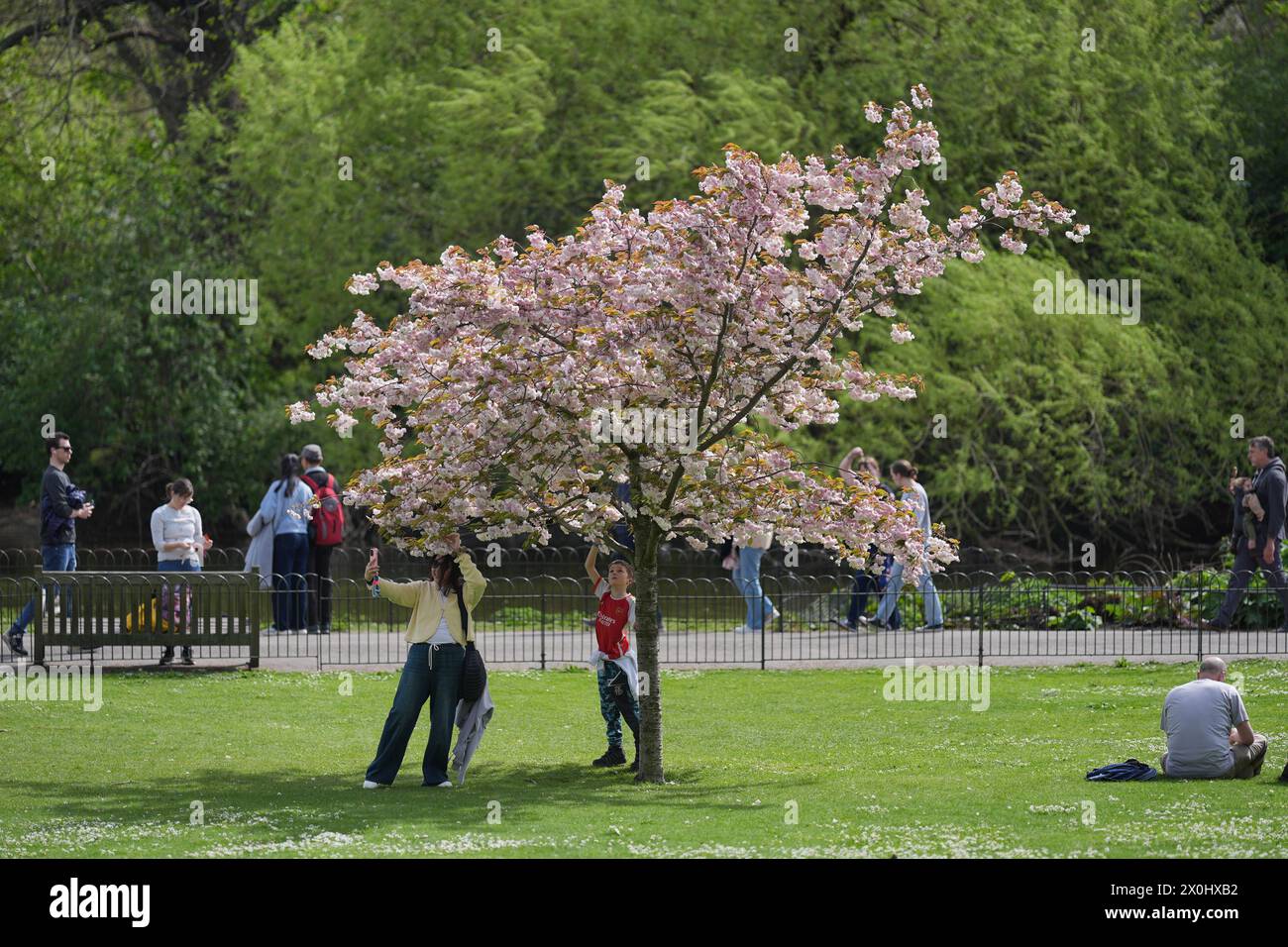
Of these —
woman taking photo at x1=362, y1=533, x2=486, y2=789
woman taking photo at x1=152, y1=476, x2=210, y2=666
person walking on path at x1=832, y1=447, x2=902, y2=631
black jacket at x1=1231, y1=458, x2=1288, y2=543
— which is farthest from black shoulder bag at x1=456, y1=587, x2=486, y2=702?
black jacket at x1=1231, y1=458, x2=1288, y2=543

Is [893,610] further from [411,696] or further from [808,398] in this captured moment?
[411,696]

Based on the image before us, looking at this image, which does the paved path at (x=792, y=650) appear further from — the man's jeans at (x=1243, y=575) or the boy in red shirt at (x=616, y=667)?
the boy in red shirt at (x=616, y=667)

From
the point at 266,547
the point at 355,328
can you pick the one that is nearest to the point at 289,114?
the point at 266,547

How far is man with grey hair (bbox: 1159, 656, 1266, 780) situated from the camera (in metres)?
12.7

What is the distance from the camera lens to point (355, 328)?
14.5 m

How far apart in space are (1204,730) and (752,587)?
1033cm

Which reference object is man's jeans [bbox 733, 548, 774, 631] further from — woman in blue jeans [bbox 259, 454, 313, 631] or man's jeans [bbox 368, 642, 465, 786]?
man's jeans [bbox 368, 642, 465, 786]

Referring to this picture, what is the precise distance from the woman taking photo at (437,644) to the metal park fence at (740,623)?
598cm

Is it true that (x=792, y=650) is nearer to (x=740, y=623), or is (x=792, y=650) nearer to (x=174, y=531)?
(x=740, y=623)

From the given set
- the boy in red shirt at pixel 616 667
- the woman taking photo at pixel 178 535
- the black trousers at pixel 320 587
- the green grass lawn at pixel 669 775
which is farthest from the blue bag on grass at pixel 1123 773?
the woman taking photo at pixel 178 535

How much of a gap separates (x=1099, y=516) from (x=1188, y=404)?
2.45 metres

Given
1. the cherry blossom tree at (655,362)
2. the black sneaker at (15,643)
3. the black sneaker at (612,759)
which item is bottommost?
the black sneaker at (612,759)

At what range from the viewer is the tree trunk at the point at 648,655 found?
1368 cm

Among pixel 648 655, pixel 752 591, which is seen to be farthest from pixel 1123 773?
pixel 752 591
